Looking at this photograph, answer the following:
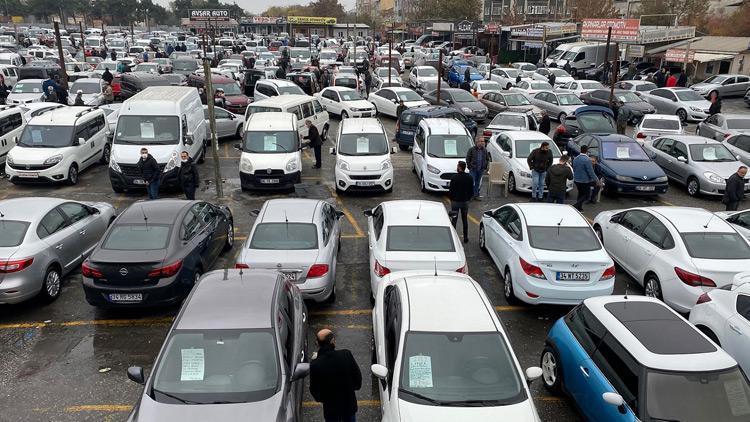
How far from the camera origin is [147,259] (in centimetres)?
881

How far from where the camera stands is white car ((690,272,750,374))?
7.02m

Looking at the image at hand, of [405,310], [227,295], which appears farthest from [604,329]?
[227,295]

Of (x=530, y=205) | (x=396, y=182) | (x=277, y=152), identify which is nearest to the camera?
(x=530, y=205)

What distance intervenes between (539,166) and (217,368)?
35.7ft

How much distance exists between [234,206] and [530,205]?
26.3 ft

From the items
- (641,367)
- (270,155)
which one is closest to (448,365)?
(641,367)

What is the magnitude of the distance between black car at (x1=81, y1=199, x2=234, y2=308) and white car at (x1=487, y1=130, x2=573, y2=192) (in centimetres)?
924

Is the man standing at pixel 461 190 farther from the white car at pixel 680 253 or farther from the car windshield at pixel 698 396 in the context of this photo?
the car windshield at pixel 698 396

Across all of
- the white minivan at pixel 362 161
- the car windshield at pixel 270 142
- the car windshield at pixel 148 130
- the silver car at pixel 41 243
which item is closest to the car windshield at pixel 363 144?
the white minivan at pixel 362 161

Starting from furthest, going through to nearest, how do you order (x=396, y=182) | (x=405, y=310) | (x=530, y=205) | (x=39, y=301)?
(x=396, y=182) → (x=530, y=205) → (x=39, y=301) → (x=405, y=310)

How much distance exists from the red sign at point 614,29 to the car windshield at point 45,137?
3800cm

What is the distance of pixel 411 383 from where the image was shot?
5.66 meters

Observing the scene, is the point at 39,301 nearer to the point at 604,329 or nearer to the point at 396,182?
the point at 604,329

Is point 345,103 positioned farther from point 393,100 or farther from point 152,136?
point 152,136
